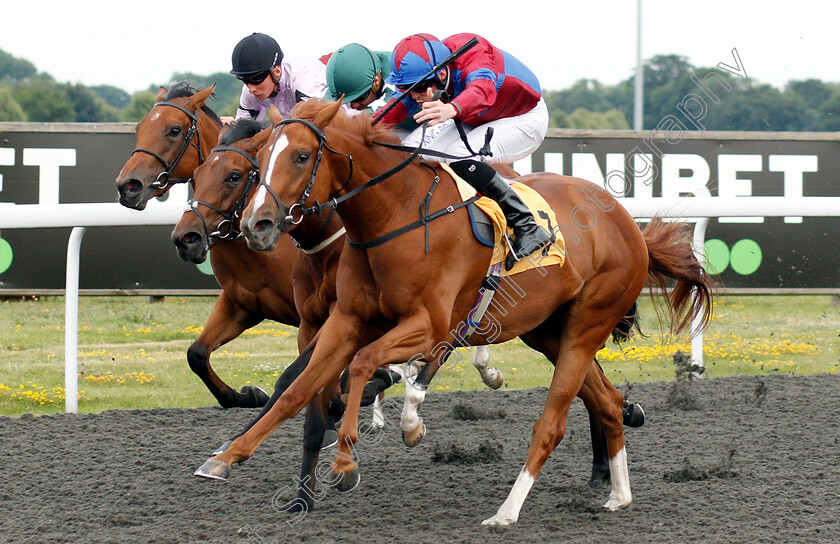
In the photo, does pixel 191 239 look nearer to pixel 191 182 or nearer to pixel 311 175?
pixel 191 182

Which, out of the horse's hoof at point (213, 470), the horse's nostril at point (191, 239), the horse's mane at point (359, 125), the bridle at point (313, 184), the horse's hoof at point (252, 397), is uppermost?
the horse's mane at point (359, 125)

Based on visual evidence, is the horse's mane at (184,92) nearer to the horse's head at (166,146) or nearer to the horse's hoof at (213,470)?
the horse's head at (166,146)

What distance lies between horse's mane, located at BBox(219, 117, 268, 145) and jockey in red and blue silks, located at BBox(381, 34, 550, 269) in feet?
1.92

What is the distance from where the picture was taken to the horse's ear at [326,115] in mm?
2873

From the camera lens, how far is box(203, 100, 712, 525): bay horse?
2.82 meters

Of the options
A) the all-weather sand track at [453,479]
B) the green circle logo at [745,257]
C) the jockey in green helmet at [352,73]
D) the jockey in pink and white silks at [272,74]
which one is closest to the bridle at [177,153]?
the jockey in pink and white silks at [272,74]

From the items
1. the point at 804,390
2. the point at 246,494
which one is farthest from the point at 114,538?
the point at 804,390

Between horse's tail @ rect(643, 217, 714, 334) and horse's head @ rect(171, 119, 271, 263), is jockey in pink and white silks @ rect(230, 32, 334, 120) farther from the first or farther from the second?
horse's tail @ rect(643, 217, 714, 334)

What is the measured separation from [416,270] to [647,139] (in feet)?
16.8

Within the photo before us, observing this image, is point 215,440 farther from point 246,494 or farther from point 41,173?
point 41,173

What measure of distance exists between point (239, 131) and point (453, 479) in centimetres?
169

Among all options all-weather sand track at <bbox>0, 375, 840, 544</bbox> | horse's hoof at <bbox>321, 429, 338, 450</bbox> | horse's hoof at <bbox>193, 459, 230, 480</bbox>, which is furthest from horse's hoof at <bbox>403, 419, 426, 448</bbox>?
horse's hoof at <bbox>193, 459, 230, 480</bbox>

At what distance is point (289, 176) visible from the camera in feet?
9.04

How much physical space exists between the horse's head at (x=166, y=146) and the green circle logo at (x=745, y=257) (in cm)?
501
